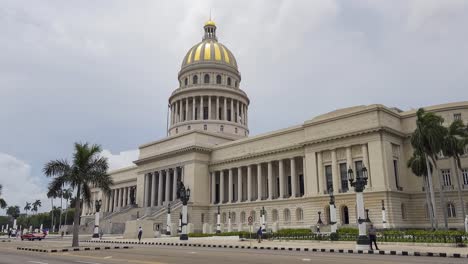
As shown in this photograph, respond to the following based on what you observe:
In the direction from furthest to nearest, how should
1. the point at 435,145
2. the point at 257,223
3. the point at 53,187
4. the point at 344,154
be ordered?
the point at 257,223
the point at 344,154
the point at 435,145
the point at 53,187

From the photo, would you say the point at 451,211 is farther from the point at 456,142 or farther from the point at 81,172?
the point at 81,172

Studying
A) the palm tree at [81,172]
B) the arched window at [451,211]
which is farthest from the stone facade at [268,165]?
the palm tree at [81,172]

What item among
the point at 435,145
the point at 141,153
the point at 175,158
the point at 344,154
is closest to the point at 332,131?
the point at 344,154

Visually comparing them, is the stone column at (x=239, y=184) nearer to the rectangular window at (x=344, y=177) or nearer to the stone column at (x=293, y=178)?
the stone column at (x=293, y=178)

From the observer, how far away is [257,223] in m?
61.8

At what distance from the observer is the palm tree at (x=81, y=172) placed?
33.7 meters

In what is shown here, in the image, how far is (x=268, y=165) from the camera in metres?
62.8

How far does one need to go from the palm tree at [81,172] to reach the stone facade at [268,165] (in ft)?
82.6

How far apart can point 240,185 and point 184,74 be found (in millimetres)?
35712

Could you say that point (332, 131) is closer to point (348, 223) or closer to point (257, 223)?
point (348, 223)

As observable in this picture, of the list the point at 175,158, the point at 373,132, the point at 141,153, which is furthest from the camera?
the point at 141,153

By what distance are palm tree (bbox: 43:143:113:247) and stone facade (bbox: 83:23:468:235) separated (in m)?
25.2

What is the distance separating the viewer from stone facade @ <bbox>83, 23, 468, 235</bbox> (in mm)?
48375

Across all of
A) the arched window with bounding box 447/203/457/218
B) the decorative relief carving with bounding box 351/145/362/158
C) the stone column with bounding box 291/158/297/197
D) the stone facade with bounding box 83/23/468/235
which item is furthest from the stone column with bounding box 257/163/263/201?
the arched window with bounding box 447/203/457/218
